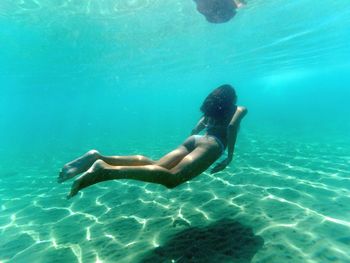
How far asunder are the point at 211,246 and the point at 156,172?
1778mm

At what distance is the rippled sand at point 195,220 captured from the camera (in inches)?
196

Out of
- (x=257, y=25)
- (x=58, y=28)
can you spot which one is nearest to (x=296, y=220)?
(x=257, y=25)

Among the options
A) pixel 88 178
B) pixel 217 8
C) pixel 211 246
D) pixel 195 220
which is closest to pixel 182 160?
pixel 211 246

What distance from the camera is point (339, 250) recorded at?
477 cm

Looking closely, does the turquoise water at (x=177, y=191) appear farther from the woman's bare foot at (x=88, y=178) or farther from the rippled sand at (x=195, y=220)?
the woman's bare foot at (x=88, y=178)

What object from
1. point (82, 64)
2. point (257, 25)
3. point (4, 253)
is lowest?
point (4, 253)

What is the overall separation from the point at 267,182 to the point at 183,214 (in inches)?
145

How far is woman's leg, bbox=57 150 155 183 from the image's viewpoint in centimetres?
488

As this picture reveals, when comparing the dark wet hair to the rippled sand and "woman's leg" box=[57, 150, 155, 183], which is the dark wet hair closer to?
"woman's leg" box=[57, 150, 155, 183]

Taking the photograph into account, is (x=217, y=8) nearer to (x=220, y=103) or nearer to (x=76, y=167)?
(x=220, y=103)

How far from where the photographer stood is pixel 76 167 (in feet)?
16.5

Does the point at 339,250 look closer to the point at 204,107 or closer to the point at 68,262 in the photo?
the point at 204,107

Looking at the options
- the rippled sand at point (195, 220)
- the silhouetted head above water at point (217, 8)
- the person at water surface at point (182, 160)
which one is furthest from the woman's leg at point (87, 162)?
the silhouetted head above water at point (217, 8)

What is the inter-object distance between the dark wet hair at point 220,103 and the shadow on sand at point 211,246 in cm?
247
